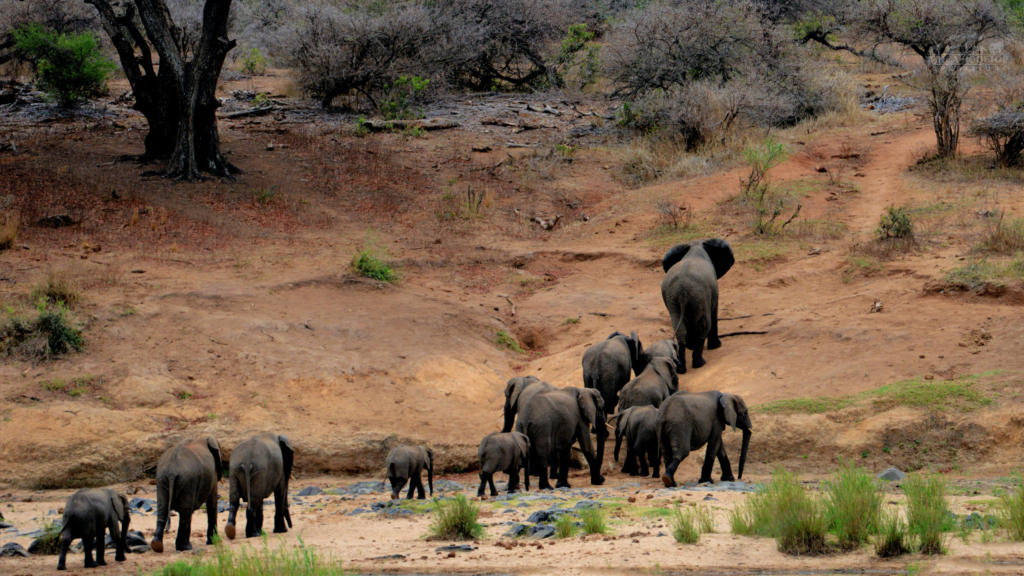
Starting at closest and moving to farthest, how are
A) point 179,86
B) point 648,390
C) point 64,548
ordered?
point 64,548 → point 648,390 → point 179,86

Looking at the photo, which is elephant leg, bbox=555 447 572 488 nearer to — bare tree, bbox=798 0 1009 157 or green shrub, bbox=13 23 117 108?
bare tree, bbox=798 0 1009 157

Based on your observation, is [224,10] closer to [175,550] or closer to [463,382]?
[463,382]

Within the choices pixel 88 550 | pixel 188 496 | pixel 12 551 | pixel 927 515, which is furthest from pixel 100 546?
pixel 927 515

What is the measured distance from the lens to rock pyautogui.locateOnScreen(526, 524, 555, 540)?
6883 millimetres

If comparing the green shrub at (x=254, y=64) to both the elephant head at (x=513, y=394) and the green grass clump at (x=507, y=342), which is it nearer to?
the green grass clump at (x=507, y=342)

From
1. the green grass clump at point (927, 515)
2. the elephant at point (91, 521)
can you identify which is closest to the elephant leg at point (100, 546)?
the elephant at point (91, 521)

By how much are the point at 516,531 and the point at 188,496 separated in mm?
2580

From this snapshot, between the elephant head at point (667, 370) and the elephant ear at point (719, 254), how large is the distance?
2.94 meters

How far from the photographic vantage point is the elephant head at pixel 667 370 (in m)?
11.0

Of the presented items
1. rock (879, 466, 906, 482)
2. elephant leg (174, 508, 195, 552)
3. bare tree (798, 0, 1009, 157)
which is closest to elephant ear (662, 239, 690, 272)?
rock (879, 466, 906, 482)

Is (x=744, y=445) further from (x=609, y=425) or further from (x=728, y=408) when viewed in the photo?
(x=609, y=425)

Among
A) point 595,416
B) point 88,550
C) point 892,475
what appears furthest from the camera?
point 595,416

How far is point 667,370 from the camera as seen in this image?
36.6 feet

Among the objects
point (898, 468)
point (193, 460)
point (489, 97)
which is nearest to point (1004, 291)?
point (898, 468)
